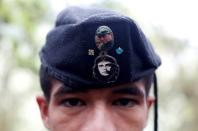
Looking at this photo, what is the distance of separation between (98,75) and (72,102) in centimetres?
10

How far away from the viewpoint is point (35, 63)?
5699 millimetres

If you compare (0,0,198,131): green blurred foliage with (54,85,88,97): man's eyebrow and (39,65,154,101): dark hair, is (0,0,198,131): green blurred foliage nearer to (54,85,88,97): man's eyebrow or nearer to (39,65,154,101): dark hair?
(39,65,154,101): dark hair

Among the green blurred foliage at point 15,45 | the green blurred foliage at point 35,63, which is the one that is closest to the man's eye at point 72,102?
the green blurred foliage at point 35,63

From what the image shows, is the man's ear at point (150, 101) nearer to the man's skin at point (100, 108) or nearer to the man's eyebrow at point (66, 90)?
the man's skin at point (100, 108)

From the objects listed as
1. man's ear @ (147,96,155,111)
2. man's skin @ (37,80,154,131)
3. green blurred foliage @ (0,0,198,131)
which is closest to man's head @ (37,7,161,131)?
man's skin @ (37,80,154,131)

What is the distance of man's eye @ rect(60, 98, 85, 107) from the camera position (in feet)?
5.51

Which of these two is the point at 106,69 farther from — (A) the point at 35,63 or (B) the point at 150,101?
(A) the point at 35,63

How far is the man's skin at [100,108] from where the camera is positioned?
1.65m

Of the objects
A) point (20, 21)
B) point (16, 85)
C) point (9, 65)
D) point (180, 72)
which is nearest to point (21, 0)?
point (20, 21)

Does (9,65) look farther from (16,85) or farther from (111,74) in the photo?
(111,74)

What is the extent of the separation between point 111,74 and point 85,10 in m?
0.23

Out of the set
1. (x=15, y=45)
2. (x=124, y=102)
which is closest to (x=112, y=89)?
(x=124, y=102)

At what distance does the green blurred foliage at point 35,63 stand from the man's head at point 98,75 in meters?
0.74

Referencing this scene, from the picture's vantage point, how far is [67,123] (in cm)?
169
